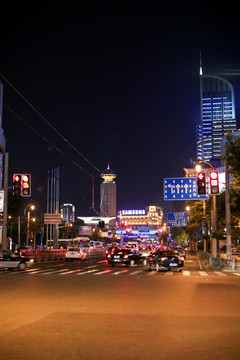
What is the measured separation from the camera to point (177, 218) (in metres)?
73.6

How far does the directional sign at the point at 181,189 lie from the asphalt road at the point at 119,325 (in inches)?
925

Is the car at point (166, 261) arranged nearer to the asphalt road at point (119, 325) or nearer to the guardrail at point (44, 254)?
the asphalt road at point (119, 325)

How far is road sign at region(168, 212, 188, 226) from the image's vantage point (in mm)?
73312

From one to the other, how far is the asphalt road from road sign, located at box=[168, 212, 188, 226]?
5801 centimetres

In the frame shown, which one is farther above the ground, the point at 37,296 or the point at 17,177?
the point at 17,177

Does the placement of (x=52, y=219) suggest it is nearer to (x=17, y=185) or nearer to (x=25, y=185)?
(x=25, y=185)

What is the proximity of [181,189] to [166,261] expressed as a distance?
35.0 ft

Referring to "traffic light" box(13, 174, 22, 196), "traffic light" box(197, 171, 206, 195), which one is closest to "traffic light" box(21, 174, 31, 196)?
"traffic light" box(13, 174, 22, 196)

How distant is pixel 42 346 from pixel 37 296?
725 cm

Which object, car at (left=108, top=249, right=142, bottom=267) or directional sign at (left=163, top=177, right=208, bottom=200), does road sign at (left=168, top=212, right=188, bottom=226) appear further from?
car at (left=108, top=249, right=142, bottom=267)

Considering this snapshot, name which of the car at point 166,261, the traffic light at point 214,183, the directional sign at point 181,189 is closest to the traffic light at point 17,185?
the car at point 166,261

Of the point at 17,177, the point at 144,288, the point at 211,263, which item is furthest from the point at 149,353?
the point at 211,263

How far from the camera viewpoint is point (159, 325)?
9.42 meters

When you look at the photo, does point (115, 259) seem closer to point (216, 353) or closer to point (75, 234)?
point (216, 353)
